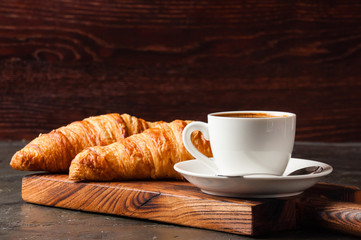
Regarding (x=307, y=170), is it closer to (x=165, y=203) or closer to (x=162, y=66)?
(x=165, y=203)

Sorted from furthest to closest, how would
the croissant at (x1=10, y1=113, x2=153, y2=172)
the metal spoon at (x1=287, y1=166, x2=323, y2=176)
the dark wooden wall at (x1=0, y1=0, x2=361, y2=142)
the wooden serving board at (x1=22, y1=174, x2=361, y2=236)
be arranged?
A: 1. the dark wooden wall at (x1=0, y1=0, x2=361, y2=142)
2. the croissant at (x1=10, y1=113, x2=153, y2=172)
3. the metal spoon at (x1=287, y1=166, x2=323, y2=176)
4. the wooden serving board at (x1=22, y1=174, x2=361, y2=236)

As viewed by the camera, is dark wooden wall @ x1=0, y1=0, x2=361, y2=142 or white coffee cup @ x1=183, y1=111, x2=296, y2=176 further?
dark wooden wall @ x1=0, y1=0, x2=361, y2=142

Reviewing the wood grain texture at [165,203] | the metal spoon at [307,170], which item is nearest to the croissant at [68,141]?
the wood grain texture at [165,203]

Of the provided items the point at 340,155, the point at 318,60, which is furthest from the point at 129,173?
the point at 318,60

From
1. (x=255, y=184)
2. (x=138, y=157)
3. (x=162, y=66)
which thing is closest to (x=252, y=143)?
(x=255, y=184)

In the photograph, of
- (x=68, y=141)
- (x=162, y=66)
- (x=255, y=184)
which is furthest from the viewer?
(x=162, y=66)

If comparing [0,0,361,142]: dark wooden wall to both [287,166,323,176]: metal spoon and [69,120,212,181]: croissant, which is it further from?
[287,166,323,176]: metal spoon

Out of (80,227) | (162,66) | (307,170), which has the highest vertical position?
(162,66)

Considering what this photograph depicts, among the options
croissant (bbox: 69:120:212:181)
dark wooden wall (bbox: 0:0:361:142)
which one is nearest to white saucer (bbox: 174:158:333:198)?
croissant (bbox: 69:120:212:181)
